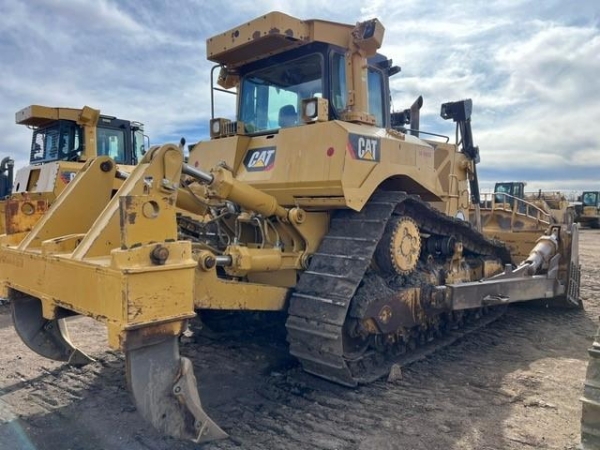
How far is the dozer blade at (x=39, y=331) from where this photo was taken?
4258mm

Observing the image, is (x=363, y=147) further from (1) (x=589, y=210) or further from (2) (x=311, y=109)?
(1) (x=589, y=210)

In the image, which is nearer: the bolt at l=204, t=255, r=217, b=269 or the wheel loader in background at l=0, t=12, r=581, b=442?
the wheel loader in background at l=0, t=12, r=581, b=442

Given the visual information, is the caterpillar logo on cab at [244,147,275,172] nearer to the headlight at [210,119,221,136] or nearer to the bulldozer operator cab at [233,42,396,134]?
the bulldozer operator cab at [233,42,396,134]

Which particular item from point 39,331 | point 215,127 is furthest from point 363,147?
point 39,331

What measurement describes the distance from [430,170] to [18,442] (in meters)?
4.16

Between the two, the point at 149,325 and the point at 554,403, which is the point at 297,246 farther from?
the point at 554,403

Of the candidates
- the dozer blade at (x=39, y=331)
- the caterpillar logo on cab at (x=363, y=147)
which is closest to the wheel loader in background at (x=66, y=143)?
the dozer blade at (x=39, y=331)

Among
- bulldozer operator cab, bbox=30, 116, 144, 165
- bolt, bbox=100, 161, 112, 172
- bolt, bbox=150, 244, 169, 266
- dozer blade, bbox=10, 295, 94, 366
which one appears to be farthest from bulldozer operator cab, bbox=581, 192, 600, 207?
bolt, bbox=150, 244, 169, 266

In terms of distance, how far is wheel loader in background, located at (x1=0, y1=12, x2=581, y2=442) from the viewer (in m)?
2.98

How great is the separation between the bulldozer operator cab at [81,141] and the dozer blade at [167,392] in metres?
8.19

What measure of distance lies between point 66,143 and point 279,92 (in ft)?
22.7

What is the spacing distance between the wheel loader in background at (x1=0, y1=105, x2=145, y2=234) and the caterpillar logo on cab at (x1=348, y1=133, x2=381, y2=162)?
6551mm

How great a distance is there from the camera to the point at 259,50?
187 inches

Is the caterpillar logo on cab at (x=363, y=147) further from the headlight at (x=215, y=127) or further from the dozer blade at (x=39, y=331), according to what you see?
the dozer blade at (x=39, y=331)
